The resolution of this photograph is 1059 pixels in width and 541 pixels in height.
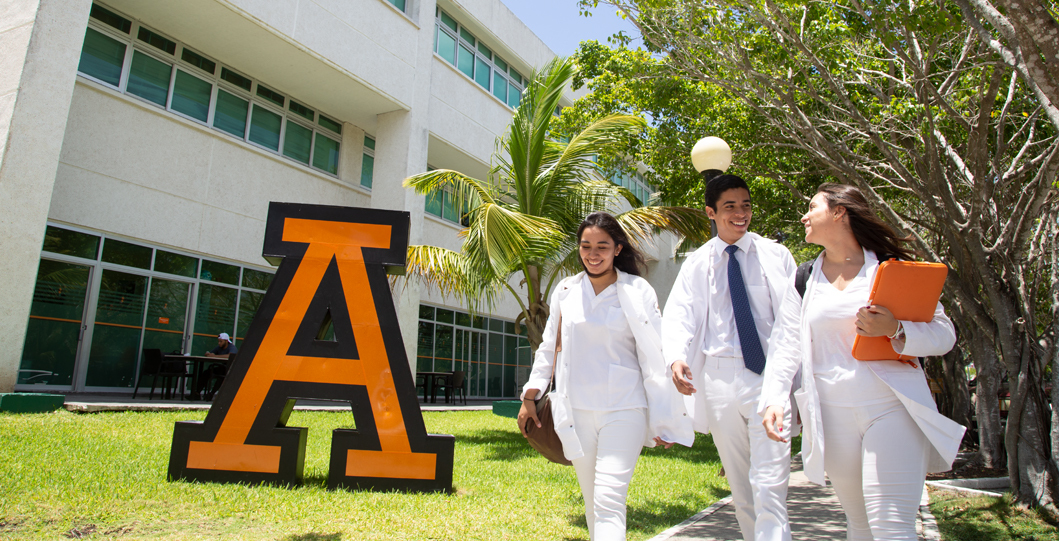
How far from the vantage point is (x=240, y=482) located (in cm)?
529

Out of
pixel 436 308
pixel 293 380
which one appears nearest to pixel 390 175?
pixel 436 308

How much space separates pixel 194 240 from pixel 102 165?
2.06 metres

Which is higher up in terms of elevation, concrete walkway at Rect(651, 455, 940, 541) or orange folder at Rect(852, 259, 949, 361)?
orange folder at Rect(852, 259, 949, 361)

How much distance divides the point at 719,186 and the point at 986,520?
4274 millimetres

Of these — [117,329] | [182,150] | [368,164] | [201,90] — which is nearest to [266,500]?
[117,329]

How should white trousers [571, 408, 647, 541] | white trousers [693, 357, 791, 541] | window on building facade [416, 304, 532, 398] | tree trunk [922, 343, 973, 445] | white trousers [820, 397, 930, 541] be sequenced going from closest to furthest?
white trousers [820, 397, 930, 541], white trousers [693, 357, 791, 541], white trousers [571, 408, 647, 541], tree trunk [922, 343, 973, 445], window on building facade [416, 304, 532, 398]

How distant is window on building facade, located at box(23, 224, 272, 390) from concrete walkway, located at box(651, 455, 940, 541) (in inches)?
434

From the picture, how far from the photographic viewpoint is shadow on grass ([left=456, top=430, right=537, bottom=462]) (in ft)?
26.5

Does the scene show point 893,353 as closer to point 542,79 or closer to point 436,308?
point 542,79

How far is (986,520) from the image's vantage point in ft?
17.7

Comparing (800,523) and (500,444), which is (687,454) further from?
(800,523)

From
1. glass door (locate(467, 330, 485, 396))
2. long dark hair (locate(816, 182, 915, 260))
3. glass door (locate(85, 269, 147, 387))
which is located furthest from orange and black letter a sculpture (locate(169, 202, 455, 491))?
glass door (locate(467, 330, 485, 396))

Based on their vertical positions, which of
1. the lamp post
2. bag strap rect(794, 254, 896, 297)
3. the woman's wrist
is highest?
the lamp post

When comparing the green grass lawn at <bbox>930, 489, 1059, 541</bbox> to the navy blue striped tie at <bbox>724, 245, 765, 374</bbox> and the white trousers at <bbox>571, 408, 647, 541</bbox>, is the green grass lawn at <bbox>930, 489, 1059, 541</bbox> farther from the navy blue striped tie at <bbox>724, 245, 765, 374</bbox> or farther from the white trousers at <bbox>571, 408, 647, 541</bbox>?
the white trousers at <bbox>571, 408, 647, 541</bbox>
